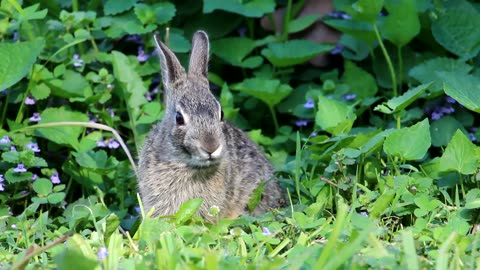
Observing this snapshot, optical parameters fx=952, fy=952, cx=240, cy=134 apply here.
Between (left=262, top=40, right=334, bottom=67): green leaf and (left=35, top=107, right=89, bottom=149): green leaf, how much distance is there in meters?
1.40

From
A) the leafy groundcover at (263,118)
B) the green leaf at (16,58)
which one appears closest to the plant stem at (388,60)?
the leafy groundcover at (263,118)

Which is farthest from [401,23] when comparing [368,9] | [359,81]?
[359,81]

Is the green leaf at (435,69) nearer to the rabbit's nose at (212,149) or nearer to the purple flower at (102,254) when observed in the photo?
the rabbit's nose at (212,149)

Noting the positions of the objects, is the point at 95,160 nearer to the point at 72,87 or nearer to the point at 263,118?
the point at 72,87

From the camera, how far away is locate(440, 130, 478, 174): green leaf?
5.24 metres

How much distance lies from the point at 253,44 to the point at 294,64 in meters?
0.36

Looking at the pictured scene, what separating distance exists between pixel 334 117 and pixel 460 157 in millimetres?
945

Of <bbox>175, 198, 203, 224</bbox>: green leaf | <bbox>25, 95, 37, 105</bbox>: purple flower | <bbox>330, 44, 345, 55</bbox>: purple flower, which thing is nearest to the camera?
<bbox>175, 198, 203, 224</bbox>: green leaf

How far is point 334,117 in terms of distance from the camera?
5.93 m

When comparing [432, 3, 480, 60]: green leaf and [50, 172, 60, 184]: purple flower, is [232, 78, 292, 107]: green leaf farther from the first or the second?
[50, 172, 60, 184]: purple flower

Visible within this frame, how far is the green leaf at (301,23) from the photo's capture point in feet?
22.8

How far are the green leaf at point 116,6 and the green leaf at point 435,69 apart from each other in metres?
2.00

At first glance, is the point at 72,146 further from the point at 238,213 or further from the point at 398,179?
the point at 398,179

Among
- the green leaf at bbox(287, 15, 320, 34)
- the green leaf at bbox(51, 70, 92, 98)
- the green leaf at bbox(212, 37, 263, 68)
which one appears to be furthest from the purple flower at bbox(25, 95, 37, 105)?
the green leaf at bbox(287, 15, 320, 34)
